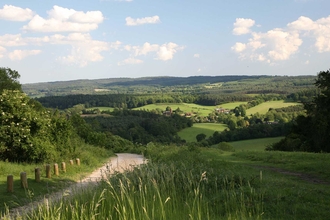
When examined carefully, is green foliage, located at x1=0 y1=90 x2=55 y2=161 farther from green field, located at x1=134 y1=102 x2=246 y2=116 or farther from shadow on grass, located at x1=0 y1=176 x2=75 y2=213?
green field, located at x1=134 y1=102 x2=246 y2=116

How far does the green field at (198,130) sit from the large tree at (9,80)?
44.2 m

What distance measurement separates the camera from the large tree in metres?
38.9

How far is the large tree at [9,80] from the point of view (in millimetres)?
38944

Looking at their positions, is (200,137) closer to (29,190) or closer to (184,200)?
(29,190)

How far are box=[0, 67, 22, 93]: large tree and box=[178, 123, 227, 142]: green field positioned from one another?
145 feet

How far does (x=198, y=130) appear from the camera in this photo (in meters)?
86.8

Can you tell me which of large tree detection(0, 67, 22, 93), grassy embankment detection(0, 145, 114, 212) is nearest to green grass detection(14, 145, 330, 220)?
grassy embankment detection(0, 145, 114, 212)

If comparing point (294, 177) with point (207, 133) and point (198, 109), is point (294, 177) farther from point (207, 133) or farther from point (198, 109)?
point (198, 109)

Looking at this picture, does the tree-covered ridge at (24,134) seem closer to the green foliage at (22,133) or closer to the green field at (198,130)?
the green foliage at (22,133)

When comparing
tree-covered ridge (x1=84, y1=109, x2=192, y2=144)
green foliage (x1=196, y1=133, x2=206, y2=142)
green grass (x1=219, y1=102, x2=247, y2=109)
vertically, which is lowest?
green foliage (x1=196, y1=133, x2=206, y2=142)

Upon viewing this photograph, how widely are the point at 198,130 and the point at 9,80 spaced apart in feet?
175

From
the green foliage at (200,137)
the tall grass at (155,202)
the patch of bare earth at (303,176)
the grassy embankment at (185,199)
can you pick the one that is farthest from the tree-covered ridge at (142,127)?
the tall grass at (155,202)

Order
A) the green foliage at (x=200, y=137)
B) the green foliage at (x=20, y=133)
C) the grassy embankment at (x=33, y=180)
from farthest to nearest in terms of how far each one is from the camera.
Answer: the green foliage at (x=200, y=137) → the green foliage at (x=20, y=133) → the grassy embankment at (x=33, y=180)

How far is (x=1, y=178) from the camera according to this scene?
16562 millimetres
